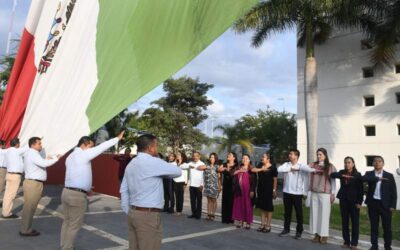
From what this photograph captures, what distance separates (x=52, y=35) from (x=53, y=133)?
0.82m

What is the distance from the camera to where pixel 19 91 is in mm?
3137

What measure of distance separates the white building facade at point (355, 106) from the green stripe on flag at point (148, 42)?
590 inches

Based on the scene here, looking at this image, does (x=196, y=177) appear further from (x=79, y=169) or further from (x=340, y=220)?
(x=79, y=169)

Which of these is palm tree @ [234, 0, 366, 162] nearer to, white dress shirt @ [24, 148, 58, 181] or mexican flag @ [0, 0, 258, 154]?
white dress shirt @ [24, 148, 58, 181]

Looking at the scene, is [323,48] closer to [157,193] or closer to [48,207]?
[48,207]

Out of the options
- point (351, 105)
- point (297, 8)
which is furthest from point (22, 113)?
point (351, 105)

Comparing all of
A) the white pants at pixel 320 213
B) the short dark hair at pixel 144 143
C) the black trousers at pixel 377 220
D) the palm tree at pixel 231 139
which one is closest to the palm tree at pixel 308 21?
the white pants at pixel 320 213

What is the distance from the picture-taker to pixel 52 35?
2.94m

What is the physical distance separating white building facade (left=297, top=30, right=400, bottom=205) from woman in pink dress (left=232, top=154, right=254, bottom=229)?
28.2ft

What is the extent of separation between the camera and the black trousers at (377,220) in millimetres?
6932

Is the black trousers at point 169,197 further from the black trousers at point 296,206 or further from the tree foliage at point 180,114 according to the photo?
the tree foliage at point 180,114

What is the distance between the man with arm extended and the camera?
400cm

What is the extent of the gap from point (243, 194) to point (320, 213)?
193 centimetres

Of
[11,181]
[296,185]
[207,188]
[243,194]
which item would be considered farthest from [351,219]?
[11,181]
